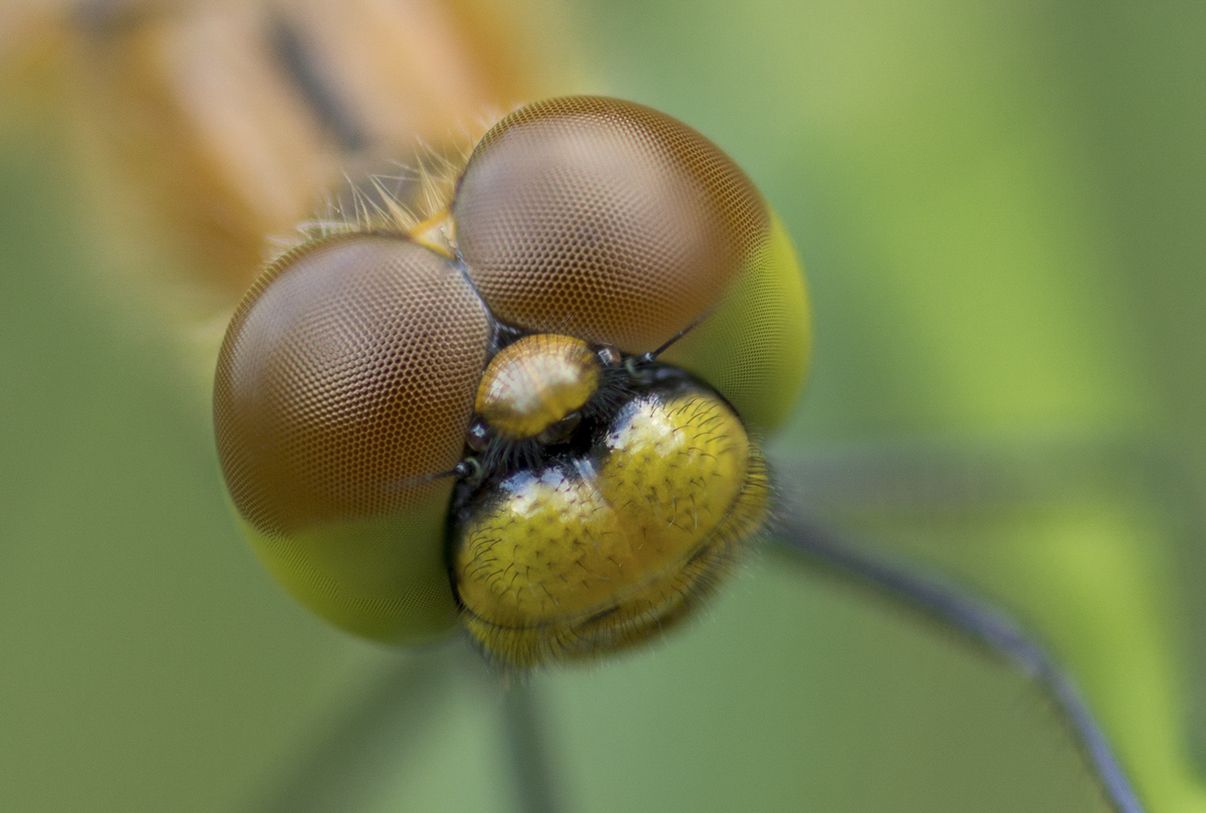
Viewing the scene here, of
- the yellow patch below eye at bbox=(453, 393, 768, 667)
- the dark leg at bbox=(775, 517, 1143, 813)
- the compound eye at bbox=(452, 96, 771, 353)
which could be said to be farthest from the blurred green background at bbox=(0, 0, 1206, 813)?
the compound eye at bbox=(452, 96, 771, 353)

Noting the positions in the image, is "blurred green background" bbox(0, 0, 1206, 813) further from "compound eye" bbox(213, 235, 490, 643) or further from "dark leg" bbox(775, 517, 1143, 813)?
"compound eye" bbox(213, 235, 490, 643)

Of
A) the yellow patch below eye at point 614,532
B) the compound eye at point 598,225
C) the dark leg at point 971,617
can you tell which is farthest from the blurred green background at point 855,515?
the compound eye at point 598,225

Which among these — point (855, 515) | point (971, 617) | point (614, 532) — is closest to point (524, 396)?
point (614, 532)

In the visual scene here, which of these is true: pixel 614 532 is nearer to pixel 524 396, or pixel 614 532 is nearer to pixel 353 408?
pixel 524 396

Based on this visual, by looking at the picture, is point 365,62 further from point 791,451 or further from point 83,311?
point 83,311

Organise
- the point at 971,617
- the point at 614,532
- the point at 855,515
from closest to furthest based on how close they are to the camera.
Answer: the point at 614,532
the point at 971,617
the point at 855,515

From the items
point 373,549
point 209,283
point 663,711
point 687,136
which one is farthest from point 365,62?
point 663,711

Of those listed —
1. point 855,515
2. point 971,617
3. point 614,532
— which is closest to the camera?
point 614,532

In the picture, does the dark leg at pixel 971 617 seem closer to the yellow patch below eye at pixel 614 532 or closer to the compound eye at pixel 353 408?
the yellow patch below eye at pixel 614 532
